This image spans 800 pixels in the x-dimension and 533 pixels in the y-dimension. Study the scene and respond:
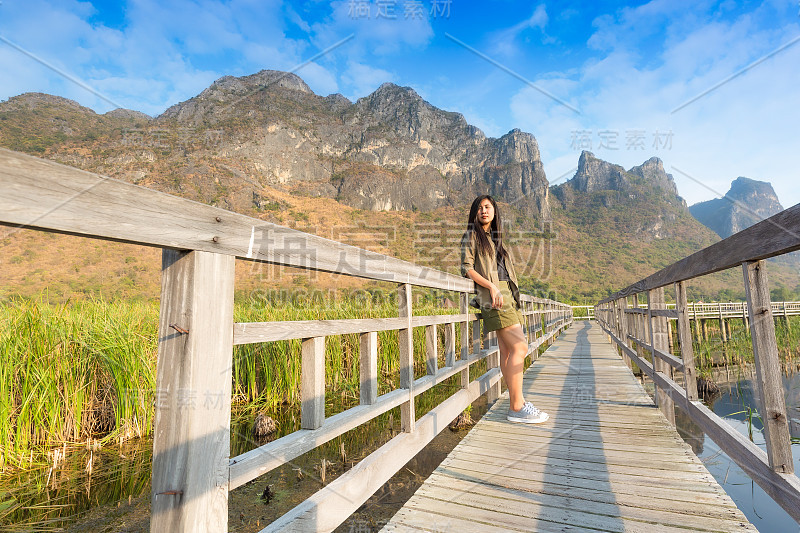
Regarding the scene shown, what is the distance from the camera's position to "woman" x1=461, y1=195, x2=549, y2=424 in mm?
2617

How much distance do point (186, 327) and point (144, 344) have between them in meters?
3.27

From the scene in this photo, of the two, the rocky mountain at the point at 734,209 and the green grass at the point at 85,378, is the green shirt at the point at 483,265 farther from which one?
the rocky mountain at the point at 734,209

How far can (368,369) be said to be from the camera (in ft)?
5.41

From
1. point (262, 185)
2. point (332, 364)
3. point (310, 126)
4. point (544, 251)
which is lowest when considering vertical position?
point (332, 364)

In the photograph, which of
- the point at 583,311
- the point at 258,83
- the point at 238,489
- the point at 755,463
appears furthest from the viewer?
the point at 258,83

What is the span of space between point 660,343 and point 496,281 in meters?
1.64

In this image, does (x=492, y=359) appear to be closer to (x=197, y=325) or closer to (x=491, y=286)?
(x=491, y=286)

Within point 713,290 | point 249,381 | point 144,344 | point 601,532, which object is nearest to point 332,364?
point 249,381

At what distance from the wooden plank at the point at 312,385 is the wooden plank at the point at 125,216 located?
0.30 metres

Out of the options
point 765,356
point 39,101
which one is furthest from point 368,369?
point 39,101

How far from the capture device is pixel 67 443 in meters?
3.03

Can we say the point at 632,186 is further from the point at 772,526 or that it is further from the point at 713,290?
the point at 772,526

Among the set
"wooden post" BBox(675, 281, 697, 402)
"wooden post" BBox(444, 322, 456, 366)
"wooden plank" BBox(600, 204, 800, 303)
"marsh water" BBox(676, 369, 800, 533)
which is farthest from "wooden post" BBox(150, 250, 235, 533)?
"marsh water" BBox(676, 369, 800, 533)

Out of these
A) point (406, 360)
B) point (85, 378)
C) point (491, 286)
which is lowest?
point (85, 378)
